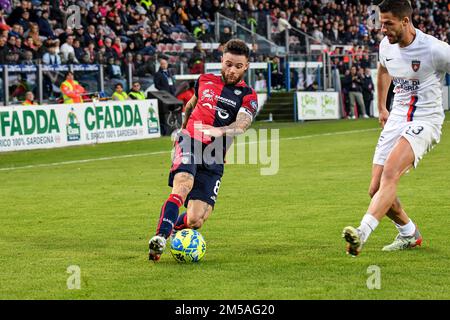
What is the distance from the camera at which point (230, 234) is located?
11.2m

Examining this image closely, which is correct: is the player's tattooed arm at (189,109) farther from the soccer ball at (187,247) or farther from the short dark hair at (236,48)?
the soccer ball at (187,247)

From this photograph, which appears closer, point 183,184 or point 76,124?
point 183,184

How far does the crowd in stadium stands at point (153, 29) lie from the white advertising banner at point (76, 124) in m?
2.12

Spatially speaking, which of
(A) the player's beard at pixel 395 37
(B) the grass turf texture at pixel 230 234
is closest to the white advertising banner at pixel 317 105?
(B) the grass turf texture at pixel 230 234

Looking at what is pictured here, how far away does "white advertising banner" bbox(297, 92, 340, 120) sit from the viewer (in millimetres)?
37844

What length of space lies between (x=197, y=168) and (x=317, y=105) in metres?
29.1

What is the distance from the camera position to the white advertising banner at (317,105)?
3784 cm

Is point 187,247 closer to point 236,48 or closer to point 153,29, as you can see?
point 236,48

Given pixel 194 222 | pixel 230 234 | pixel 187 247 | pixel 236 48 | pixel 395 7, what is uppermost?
pixel 395 7

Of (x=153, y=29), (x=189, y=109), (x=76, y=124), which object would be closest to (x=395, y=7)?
(x=189, y=109)

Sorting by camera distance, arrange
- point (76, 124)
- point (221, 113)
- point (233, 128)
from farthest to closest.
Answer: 1. point (76, 124)
2. point (221, 113)
3. point (233, 128)

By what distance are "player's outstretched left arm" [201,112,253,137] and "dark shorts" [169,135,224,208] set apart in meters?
0.27
